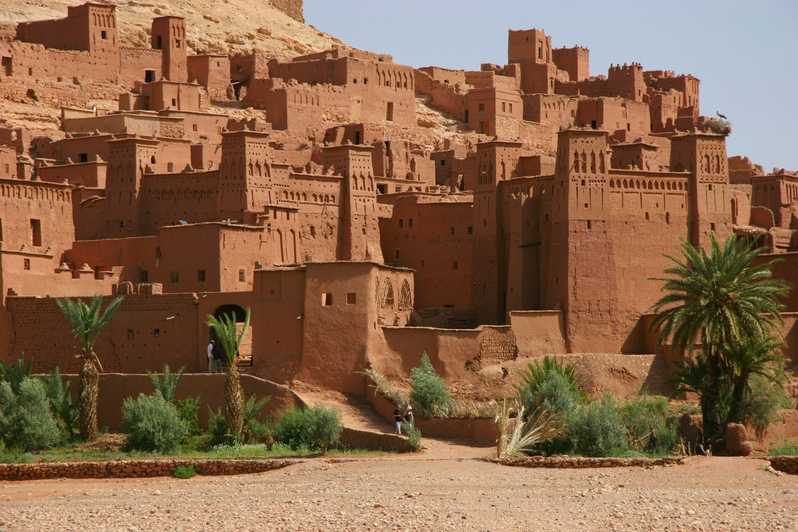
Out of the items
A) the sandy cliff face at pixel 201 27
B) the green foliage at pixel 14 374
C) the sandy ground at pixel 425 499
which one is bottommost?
the sandy ground at pixel 425 499

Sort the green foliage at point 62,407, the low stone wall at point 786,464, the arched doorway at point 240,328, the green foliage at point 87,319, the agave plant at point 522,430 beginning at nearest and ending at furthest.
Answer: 1. the low stone wall at point 786,464
2. the agave plant at point 522,430
3. the green foliage at point 62,407
4. the green foliage at point 87,319
5. the arched doorway at point 240,328

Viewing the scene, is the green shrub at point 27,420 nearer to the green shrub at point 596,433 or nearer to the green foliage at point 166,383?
the green foliage at point 166,383

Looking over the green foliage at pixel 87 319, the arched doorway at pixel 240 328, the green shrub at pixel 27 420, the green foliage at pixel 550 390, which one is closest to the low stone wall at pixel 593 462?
the green foliage at pixel 550 390

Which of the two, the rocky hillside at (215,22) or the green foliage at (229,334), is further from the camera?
the rocky hillside at (215,22)

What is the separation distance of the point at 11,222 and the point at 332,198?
28.4 feet

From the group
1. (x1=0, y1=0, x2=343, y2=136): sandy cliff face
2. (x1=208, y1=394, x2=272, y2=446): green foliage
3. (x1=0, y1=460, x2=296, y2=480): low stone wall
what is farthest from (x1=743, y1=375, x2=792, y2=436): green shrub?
(x1=0, y1=0, x2=343, y2=136): sandy cliff face

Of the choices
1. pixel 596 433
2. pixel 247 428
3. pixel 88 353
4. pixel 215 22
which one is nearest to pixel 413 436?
pixel 596 433

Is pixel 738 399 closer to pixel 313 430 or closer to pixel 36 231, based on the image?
pixel 313 430

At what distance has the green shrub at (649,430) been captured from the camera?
137 feet

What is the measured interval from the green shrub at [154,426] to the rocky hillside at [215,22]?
2776cm

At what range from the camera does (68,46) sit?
220ft

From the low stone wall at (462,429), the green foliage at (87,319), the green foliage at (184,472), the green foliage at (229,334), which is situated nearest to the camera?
the green foliage at (184,472)

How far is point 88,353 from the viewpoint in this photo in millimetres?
44344

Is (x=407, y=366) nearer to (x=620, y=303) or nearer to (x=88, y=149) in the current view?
(x=620, y=303)
